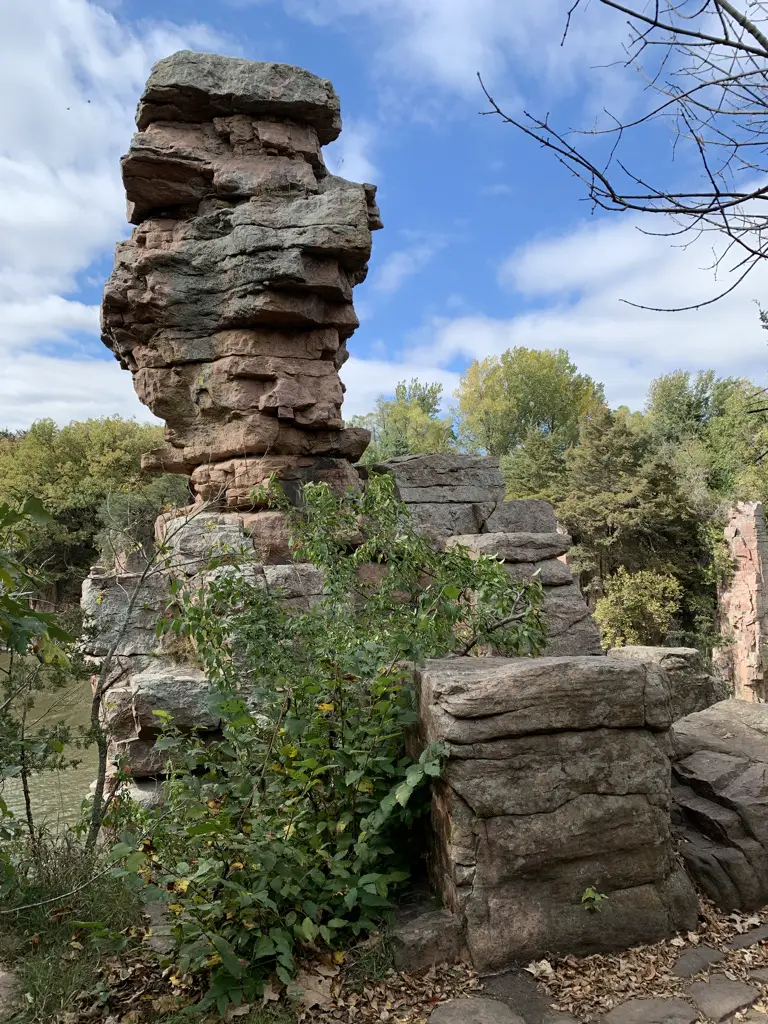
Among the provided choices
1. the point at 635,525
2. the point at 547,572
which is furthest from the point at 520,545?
the point at 635,525

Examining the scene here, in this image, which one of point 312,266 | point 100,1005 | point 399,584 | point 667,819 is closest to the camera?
point 100,1005

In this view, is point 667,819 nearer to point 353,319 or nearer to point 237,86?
point 353,319

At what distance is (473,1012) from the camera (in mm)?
2867

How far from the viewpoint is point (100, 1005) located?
292cm

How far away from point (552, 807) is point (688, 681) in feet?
13.8

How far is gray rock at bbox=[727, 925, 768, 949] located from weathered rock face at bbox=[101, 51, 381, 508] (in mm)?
5732

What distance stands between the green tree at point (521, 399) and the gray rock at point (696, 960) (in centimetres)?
3960

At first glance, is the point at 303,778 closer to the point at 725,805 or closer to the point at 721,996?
the point at 721,996

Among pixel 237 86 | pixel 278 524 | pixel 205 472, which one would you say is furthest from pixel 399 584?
pixel 237 86

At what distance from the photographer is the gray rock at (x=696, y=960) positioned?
10.5 ft

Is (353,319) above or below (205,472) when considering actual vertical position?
above

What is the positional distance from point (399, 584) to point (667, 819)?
76.3 inches

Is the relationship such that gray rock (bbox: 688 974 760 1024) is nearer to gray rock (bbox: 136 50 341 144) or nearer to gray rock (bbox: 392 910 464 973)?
gray rock (bbox: 392 910 464 973)

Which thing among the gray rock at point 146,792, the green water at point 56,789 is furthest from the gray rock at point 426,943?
the green water at point 56,789
